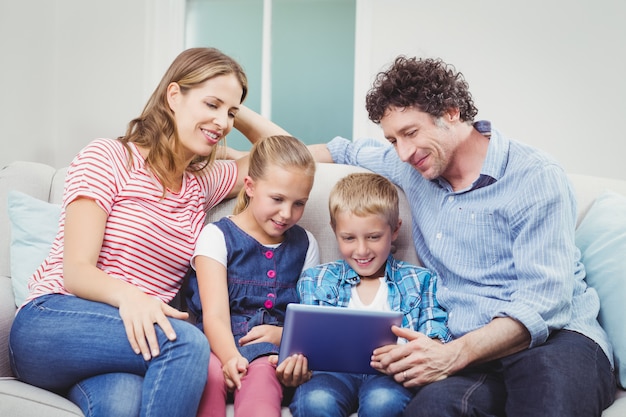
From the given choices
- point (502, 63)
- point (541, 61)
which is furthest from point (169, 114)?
point (541, 61)

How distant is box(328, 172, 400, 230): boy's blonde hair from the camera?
5.40ft

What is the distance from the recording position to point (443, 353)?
4.48 ft

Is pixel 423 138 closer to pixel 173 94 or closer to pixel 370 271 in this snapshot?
pixel 370 271

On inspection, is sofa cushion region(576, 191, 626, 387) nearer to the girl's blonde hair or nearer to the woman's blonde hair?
the girl's blonde hair

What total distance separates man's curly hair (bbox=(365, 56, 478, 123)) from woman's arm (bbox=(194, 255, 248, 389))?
0.60m

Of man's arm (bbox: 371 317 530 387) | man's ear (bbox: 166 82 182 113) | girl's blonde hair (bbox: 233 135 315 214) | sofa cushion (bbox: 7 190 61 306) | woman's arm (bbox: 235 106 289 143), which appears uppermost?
man's ear (bbox: 166 82 182 113)

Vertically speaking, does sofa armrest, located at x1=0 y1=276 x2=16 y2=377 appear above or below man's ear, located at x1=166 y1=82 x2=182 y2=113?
below

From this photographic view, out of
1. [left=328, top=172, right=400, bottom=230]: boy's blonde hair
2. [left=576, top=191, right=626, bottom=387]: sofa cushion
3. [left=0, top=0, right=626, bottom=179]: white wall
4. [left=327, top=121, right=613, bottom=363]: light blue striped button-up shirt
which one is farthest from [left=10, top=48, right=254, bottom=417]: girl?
[left=0, top=0, right=626, bottom=179]: white wall

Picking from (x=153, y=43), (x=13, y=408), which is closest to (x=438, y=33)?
(x=153, y=43)

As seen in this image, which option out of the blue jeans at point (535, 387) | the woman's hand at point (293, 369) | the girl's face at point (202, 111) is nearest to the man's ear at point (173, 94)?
the girl's face at point (202, 111)

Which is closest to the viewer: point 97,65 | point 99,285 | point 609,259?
point 99,285

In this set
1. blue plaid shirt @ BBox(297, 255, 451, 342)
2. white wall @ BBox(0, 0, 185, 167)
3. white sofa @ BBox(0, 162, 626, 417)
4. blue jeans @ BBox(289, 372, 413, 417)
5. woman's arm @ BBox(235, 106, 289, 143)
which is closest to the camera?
blue jeans @ BBox(289, 372, 413, 417)

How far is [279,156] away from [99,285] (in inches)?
22.7

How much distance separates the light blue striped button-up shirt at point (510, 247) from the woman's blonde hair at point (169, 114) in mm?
662
